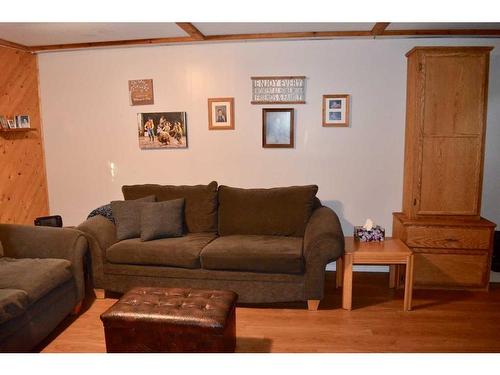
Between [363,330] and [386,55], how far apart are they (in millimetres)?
2518

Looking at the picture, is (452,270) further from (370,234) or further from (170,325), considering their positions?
(170,325)

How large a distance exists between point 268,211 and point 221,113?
3.81ft

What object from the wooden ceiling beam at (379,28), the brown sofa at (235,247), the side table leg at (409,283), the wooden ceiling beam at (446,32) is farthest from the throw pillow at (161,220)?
the wooden ceiling beam at (446,32)

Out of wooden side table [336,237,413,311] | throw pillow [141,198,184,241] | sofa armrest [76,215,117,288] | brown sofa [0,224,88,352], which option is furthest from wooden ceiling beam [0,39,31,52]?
wooden side table [336,237,413,311]

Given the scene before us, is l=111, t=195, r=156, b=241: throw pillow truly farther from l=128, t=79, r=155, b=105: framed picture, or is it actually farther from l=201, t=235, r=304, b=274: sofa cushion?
l=128, t=79, r=155, b=105: framed picture

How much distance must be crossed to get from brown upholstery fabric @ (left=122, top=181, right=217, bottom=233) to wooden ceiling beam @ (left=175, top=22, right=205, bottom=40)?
4.56ft

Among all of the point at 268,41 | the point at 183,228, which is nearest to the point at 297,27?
the point at 268,41

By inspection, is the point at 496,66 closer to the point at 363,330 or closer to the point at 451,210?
the point at 451,210

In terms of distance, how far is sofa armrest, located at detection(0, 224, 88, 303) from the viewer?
9.56 ft

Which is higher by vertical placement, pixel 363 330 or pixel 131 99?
pixel 131 99

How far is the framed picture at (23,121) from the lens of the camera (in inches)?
149

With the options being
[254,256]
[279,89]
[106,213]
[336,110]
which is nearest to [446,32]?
[336,110]

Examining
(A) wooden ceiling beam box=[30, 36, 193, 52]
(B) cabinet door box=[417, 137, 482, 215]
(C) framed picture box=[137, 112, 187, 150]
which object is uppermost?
(A) wooden ceiling beam box=[30, 36, 193, 52]
